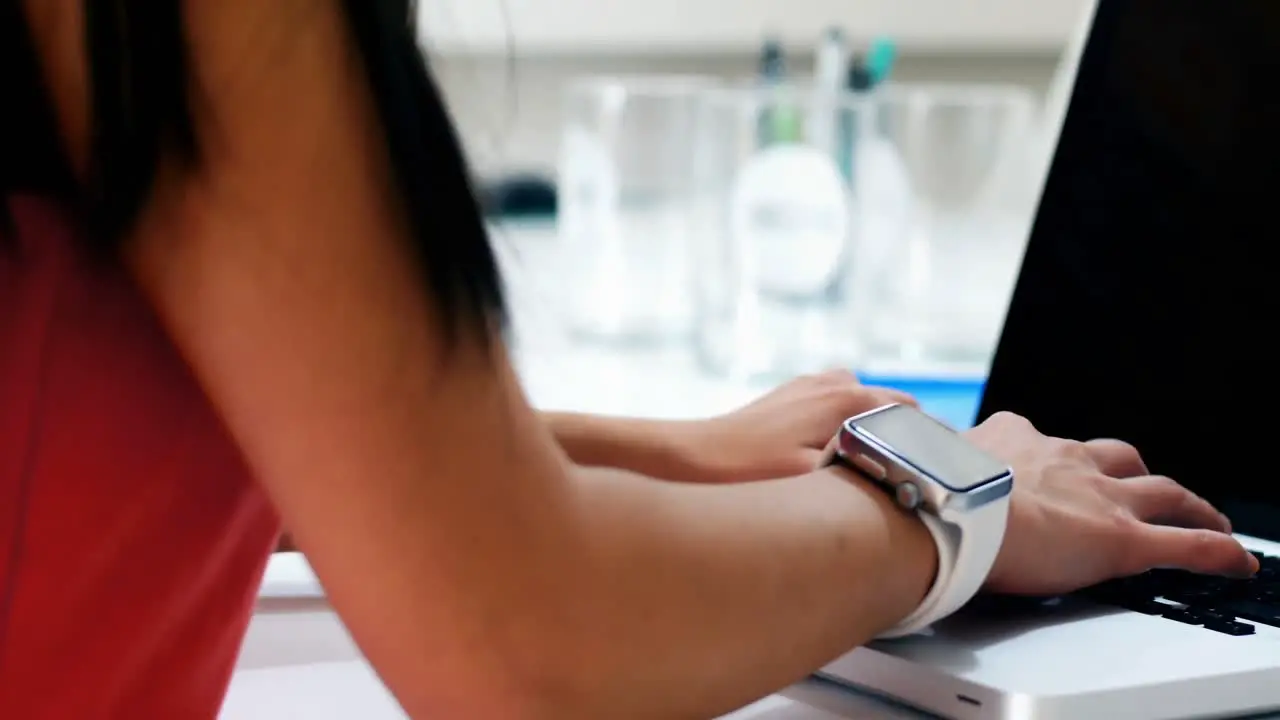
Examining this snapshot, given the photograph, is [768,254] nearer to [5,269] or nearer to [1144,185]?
[1144,185]

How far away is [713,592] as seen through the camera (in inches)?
16.3

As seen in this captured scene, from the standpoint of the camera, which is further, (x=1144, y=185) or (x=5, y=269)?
(x=1144, y=185)

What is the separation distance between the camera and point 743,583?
420 millimetres

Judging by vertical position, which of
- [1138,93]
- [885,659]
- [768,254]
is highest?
[1138,93]

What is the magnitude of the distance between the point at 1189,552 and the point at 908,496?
16 centimetres

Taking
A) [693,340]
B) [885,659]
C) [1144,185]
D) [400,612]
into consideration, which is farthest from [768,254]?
[400,612]

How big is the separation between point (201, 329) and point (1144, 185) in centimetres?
56

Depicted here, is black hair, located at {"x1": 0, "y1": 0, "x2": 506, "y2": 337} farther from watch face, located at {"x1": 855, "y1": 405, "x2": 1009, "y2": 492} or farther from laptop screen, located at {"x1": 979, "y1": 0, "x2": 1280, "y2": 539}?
laptop screen, located at {"x1": 979, "y1": 0, "x2": 1280, "y2": 539}

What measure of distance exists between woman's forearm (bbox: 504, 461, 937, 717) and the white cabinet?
88 centimetres

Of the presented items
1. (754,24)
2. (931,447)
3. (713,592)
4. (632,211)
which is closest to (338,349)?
(713,592)

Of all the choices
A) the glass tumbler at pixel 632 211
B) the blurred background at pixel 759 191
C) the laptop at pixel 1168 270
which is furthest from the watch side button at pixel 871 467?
the glass tumbler at pixel 632 211

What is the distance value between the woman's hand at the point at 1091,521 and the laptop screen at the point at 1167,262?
0.03m

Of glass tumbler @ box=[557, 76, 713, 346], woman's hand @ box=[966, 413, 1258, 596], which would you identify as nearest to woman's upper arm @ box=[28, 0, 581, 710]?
woman's hand @ box=[966, 413, 1258, 596]

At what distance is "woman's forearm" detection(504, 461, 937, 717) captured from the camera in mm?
392
